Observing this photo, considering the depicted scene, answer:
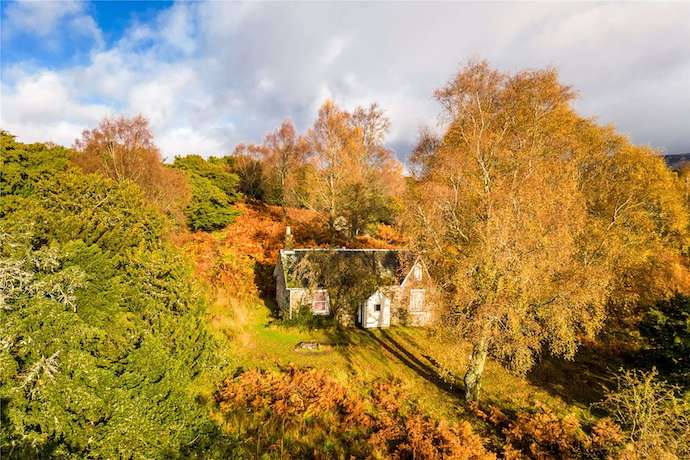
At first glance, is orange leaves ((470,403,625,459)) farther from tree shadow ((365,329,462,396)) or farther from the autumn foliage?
the autumn foliage

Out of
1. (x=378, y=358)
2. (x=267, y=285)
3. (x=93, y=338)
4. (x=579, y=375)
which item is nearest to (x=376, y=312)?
(x=378, y=358)

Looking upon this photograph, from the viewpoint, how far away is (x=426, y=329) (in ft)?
84.4

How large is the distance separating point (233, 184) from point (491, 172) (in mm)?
42502

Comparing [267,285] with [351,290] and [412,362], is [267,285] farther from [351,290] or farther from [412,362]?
[412,362]

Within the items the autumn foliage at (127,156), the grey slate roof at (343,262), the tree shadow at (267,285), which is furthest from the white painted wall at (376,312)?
the autumn foliage at (127,156)

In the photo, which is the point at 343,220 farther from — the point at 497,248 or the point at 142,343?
the point at 142,343

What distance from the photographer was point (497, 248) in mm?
14086

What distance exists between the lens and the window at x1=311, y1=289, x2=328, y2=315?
26359mm

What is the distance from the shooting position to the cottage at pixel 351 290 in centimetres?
2570

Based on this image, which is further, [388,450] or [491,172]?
[491,172]

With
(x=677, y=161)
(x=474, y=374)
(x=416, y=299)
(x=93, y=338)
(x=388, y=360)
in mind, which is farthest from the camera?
(x=677, y=161)

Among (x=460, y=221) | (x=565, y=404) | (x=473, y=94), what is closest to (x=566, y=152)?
(x=473, y=94)

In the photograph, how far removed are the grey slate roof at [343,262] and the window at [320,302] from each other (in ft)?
4.47

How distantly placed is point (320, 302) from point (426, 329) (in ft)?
28.9
